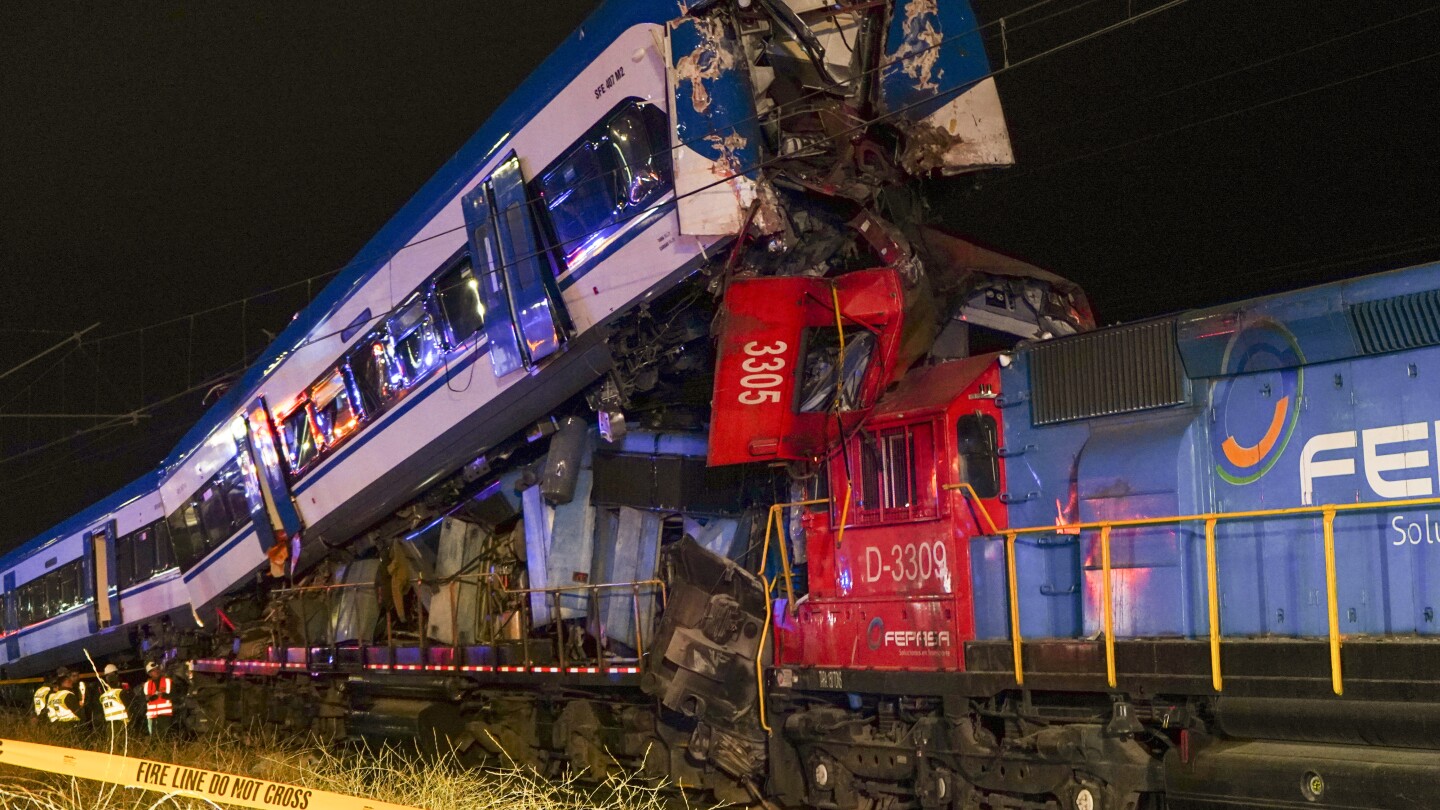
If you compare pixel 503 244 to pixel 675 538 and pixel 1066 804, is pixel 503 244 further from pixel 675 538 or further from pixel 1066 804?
pixel 1066 804

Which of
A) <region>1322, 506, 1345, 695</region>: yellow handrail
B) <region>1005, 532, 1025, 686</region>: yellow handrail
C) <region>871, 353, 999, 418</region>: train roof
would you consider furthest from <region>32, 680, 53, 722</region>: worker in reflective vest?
<region>1322, 506, 1345, 695</region>: yellow handrail

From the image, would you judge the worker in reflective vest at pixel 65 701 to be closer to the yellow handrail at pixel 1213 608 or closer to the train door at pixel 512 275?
the train door at pixel 512 275

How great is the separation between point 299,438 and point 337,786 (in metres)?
6.75

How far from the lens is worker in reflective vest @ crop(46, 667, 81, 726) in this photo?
65.6 ft

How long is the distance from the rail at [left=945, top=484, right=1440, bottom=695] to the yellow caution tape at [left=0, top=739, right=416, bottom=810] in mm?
4239

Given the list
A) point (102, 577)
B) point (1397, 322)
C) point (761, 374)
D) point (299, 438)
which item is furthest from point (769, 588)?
point (102, 577)

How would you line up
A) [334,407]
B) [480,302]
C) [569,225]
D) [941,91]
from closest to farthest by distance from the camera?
1. [941,91]
2. [569,225]
3. [480,302]
4. [334,407]

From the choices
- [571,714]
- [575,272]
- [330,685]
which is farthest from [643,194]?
[330,685]

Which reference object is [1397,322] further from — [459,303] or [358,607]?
[358,607]

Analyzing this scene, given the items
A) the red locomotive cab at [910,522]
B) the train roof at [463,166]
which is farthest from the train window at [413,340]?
the red locomotive cab at [910,522]

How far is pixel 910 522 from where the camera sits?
356 inches

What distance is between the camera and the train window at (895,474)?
8.95 meters

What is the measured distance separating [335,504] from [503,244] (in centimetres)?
462

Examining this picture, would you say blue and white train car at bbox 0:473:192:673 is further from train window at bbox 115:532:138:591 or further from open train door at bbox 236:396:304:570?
open train door at bbox 236:396:304:570
